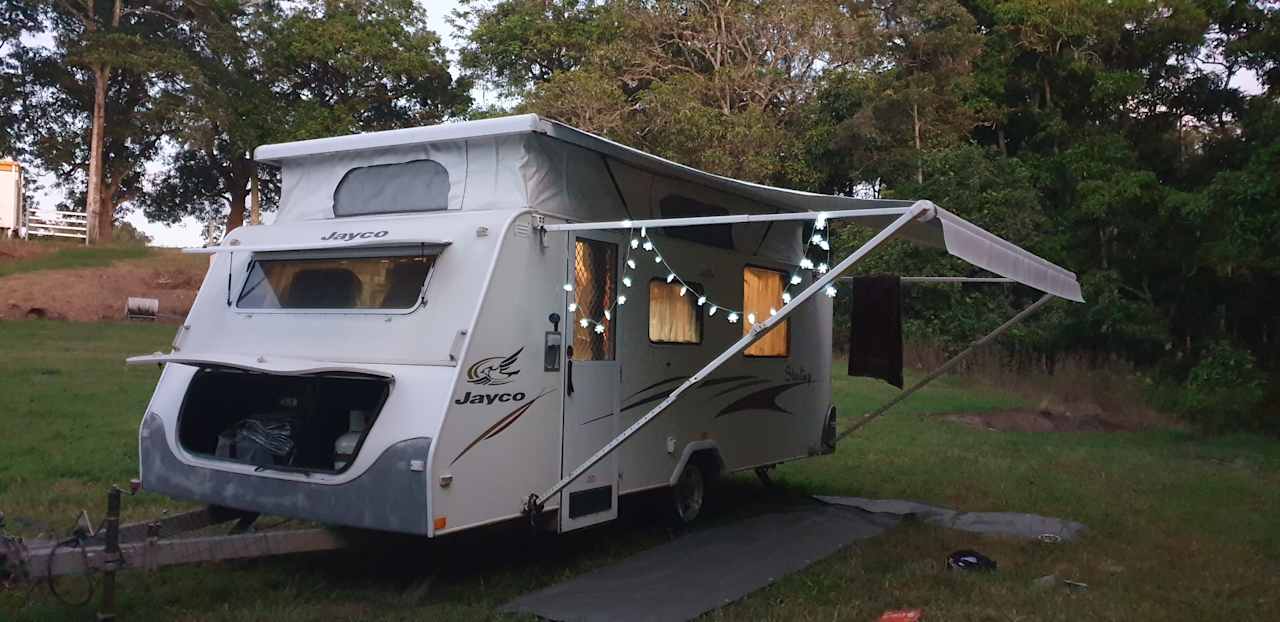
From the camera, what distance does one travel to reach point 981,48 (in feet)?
86.8

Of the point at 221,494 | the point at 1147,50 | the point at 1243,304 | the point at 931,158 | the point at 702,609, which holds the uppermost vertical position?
the point at 1147,50

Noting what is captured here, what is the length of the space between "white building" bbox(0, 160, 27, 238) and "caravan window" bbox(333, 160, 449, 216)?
27.3m

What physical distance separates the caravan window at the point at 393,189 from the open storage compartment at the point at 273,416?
1117mm

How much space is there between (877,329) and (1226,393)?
1038 centimetres

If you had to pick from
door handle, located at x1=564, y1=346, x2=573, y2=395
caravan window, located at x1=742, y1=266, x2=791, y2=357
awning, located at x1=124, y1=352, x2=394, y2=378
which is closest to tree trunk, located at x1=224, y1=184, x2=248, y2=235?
caravan window, located at x1=742, y1=266, x2=791, y2=357

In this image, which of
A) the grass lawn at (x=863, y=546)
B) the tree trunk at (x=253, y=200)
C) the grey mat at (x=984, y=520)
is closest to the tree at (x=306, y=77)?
the tree trunk at (x=253, y=200)

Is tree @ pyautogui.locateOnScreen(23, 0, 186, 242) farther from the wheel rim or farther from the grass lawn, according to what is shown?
the wheel rim

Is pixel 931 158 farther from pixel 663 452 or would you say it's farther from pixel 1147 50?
pixel 663 452

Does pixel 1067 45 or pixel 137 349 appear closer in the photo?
pixel 137 349

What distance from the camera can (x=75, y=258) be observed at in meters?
28.6

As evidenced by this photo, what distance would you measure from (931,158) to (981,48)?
4828 millimetres

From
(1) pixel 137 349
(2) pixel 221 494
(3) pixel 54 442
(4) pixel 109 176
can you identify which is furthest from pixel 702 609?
(4) pixel 109 176

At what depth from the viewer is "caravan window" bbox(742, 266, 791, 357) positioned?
8.69 metres

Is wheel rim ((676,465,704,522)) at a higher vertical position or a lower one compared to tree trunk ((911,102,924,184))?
lower
